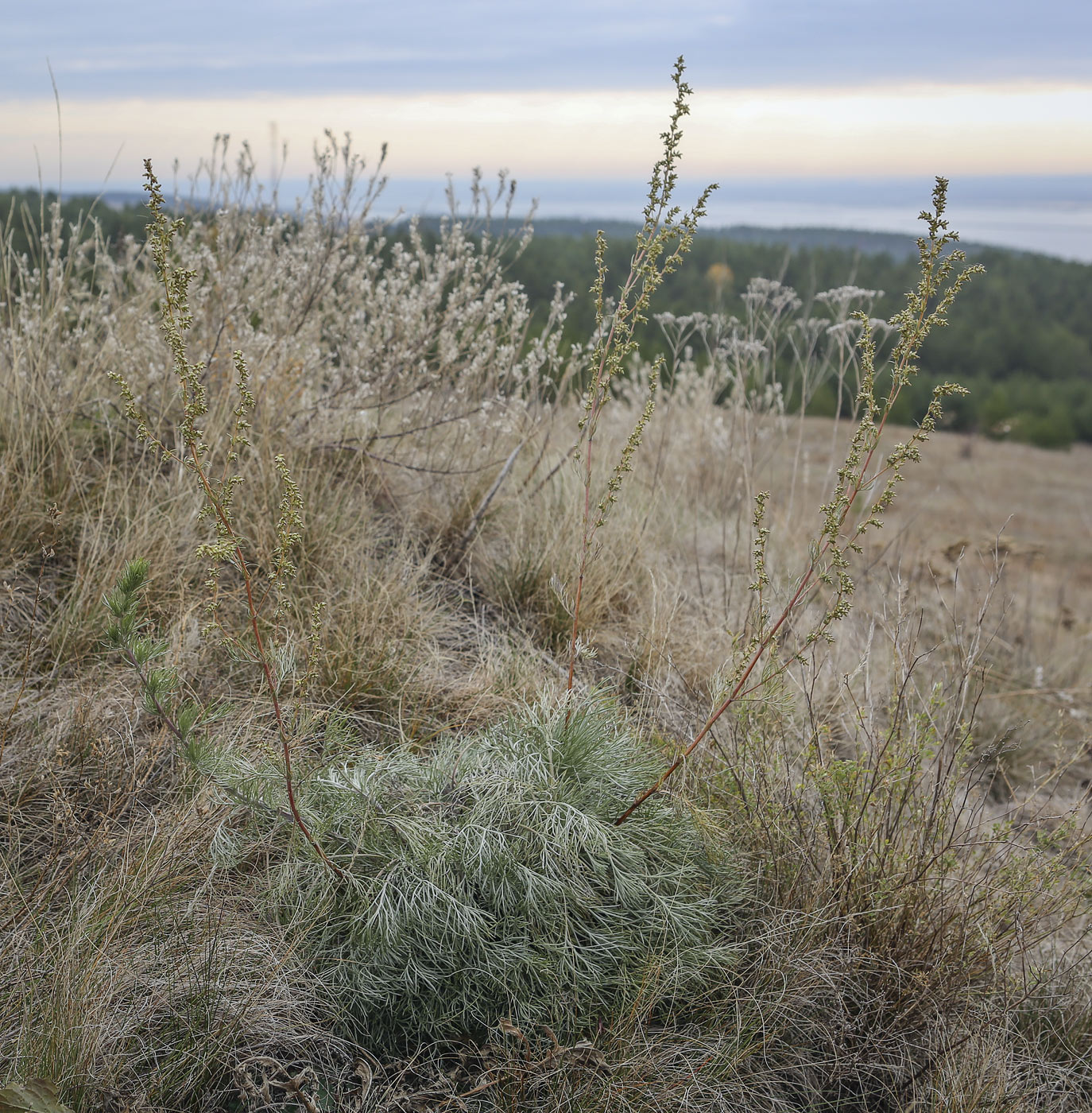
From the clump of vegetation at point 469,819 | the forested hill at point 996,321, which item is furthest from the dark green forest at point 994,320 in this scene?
the clump of vegetation at point 469,819

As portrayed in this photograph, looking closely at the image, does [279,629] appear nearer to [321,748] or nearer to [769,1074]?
[321,748]

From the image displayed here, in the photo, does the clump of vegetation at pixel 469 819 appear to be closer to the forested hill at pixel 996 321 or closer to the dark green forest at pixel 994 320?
the dark green forest at pixel 994 320

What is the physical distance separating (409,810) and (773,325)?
8.92ft

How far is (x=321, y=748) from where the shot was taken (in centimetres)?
244

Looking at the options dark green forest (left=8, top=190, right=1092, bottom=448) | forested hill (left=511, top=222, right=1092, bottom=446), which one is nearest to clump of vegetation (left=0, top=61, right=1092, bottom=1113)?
dark green forest (left=8, top=190, right=1092, bottom=448)

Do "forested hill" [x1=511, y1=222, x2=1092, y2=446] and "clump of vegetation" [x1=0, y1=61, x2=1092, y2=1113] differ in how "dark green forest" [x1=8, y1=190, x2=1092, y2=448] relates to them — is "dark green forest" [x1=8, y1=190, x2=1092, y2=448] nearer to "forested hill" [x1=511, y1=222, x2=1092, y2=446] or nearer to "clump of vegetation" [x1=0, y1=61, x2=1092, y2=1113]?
"forested hill" [x1=511, y1=222, x2=1092, y2=446]

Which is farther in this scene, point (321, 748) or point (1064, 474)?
point (1064, 474)

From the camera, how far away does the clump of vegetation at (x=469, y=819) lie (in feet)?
5.53

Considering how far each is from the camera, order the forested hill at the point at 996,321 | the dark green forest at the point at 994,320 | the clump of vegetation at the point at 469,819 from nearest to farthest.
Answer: the clump of vegetation at the point at 469,819
the dark green forest at the point at 994,320
the forested hill at the point at 996,321

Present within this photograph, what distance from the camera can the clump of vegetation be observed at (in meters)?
1.69

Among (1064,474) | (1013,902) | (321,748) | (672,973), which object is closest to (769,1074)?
(672,973)

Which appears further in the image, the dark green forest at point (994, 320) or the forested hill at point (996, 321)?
the forested hill at point (996, 321)

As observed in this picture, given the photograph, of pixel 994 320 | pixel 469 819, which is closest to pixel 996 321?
pixel 994 320

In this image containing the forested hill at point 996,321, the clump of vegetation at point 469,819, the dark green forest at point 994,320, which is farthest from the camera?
the forested hill at point 996,321
